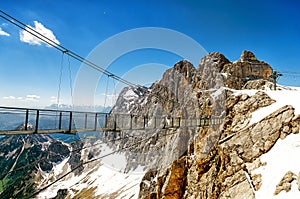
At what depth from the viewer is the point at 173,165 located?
36562mm

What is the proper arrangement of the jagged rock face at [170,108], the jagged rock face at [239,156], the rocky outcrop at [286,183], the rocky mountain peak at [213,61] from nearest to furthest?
1. the rocky outcrop at [286,183]
2. the jagged rock face at [239,156]
3. the jagged rock face at [170,108]
4. the rocky mountain peak at [213,61]

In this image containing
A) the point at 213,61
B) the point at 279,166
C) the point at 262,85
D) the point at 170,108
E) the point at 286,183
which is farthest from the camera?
the point at 170,108

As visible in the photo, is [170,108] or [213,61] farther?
[170,108]

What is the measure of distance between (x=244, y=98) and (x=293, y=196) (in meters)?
18.5

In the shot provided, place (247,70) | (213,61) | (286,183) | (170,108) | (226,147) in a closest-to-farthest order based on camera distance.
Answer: (286,183) → (226,147) → (247,70) → (213,61) → (170,108)

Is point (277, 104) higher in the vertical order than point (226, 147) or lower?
higher

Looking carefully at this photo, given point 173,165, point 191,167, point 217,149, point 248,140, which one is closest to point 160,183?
point 173,165

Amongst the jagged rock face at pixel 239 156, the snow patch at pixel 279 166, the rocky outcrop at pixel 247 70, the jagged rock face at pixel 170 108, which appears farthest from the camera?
the rocky outcrop at pixel 247 70

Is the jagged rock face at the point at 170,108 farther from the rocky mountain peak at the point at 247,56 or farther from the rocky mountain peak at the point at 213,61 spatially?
the rocky mountain peak at the point at 247,56

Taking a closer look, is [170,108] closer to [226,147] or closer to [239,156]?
[226,147]

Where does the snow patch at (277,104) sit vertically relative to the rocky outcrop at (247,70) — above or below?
below

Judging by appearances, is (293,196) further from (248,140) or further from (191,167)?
(191,167)

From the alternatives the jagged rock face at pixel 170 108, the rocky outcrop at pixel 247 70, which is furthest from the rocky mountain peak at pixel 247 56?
the jagged rock face at pixel 170 108

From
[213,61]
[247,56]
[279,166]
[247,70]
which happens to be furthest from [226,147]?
[213,61]
